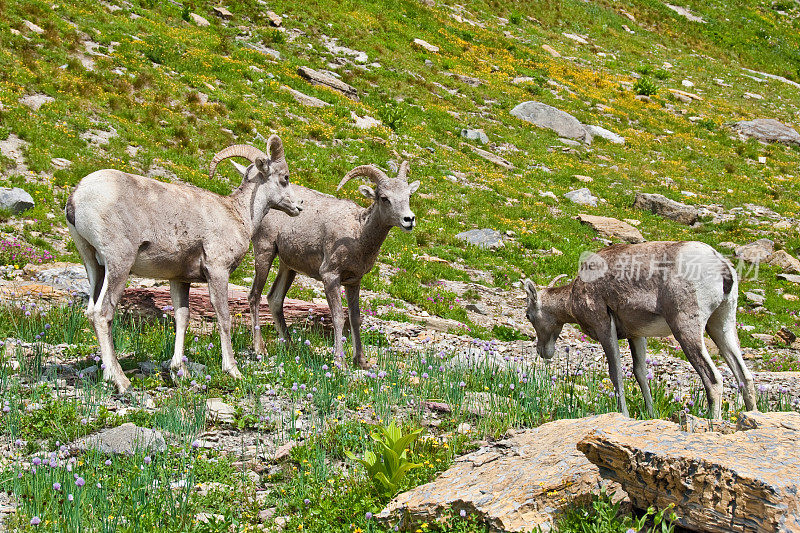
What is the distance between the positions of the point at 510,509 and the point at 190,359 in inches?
221

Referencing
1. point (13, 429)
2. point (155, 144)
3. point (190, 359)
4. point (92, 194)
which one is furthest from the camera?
point (155, 144)

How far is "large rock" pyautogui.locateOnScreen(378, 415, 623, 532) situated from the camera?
17.1 feet

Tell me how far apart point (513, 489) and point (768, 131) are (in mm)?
35456

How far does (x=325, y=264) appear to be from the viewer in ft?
34.8

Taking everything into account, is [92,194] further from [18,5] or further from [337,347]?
[18,5]

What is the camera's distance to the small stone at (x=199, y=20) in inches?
1150

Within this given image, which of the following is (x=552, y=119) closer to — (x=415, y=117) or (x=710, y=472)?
(x=415, y=117)

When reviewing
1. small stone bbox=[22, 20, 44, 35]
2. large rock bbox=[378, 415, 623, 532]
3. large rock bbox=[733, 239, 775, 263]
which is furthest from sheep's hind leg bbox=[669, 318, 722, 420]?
small stone bbox=[22, 20, 44, 35]

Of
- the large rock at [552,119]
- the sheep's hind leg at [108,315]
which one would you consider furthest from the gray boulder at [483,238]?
the large rock at [552,119]

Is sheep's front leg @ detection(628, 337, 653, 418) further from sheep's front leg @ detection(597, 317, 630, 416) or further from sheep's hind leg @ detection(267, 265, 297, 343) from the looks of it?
sheep's hind leg @ detection(267, 265, 297, 343)

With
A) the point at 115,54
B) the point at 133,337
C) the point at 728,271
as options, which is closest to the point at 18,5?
the point at 115,54

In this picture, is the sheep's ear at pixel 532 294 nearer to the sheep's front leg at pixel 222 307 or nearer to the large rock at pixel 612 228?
the sheep's front leg at pixel 222 307

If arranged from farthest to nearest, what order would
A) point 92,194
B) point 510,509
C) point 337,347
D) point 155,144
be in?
point 155,144
point 337,347
point 92,194
point 510,509

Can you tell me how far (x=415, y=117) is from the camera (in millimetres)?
27906
